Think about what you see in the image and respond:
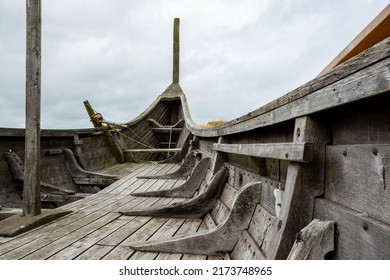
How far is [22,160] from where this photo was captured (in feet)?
14.8

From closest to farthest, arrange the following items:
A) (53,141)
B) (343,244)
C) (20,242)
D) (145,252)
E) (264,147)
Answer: (343,244)
(264,147)
(145,252)
(20,242)
(53,141)

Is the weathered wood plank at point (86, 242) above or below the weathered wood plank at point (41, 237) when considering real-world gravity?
above

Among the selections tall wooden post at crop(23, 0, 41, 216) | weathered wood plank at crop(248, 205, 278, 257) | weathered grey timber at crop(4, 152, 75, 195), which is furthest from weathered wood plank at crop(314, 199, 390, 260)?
weathered grey timber at crop(4, 152, 75, 195)

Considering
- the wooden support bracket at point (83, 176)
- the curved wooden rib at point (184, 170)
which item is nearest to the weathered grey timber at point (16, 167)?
the wooden support bracket at point (83, 176)

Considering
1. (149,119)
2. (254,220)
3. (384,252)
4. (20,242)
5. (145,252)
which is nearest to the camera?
(384,252)

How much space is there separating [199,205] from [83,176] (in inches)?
123

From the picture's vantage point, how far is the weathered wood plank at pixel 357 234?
91 cm

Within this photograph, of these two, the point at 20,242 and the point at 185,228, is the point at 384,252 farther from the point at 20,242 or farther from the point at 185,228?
the point at 20,242

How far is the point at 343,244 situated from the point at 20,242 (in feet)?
7.65

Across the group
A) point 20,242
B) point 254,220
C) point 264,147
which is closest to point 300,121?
point 264,147

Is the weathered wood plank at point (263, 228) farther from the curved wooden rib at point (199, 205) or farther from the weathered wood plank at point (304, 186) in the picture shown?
the curved wooden rib at point (199, 205)

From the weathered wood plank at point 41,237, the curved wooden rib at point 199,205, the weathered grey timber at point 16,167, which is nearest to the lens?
the weathered wood plank at point 41,237

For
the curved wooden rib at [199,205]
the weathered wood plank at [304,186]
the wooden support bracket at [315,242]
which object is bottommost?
the curved wooden rib at [199,205]

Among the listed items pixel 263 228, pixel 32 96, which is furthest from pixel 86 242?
pixel 32 96
